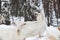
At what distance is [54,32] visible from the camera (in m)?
0.95

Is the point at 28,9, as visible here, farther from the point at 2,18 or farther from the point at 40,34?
the point at 40,34

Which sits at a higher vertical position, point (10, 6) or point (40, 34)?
point (10, 6)

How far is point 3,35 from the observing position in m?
0.96

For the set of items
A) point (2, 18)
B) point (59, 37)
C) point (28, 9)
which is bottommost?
point (59, 37)

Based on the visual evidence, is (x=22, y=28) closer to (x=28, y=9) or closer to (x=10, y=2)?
(x=28, y=9)

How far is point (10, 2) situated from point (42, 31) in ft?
2.52

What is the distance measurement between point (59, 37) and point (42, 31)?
0.14 meters

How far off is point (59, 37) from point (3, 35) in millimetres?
443

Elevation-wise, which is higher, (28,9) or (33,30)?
(28,9)

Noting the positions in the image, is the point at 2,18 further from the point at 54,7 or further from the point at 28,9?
the point at 54,7

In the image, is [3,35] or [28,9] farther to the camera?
[28,9]

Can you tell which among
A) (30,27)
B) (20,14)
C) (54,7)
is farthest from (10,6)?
(30,27)

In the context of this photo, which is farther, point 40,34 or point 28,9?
point 28,9

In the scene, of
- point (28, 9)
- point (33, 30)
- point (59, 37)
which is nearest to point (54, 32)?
point (59, 37)
